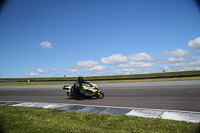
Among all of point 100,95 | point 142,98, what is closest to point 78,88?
point 100,95

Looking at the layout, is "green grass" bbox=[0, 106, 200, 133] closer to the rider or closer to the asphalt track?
the asphalt track

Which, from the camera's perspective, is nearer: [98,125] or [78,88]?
[98,125]

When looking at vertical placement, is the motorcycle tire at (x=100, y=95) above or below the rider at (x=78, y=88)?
below

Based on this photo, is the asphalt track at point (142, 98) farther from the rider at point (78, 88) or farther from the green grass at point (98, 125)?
the green grass at point (98, 125)

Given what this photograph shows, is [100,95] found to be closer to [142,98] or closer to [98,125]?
[142,98]

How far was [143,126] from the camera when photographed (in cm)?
463

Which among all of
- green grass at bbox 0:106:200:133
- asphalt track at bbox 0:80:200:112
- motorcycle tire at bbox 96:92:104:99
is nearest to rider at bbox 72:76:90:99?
asphalt track at bbox 0:80:200:112

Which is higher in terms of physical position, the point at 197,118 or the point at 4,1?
the point at 4,1

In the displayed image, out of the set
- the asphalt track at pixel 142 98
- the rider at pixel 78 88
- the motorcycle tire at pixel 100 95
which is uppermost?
the rider at pixel 78 88

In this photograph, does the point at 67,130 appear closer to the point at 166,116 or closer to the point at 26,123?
the point at 26,123

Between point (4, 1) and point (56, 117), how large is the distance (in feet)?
13.7

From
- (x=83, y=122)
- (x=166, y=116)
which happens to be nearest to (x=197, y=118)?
(x=166, y=116)

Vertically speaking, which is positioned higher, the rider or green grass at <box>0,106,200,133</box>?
the rider

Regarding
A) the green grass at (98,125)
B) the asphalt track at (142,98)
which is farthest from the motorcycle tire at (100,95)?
the green grass at (98,125)
